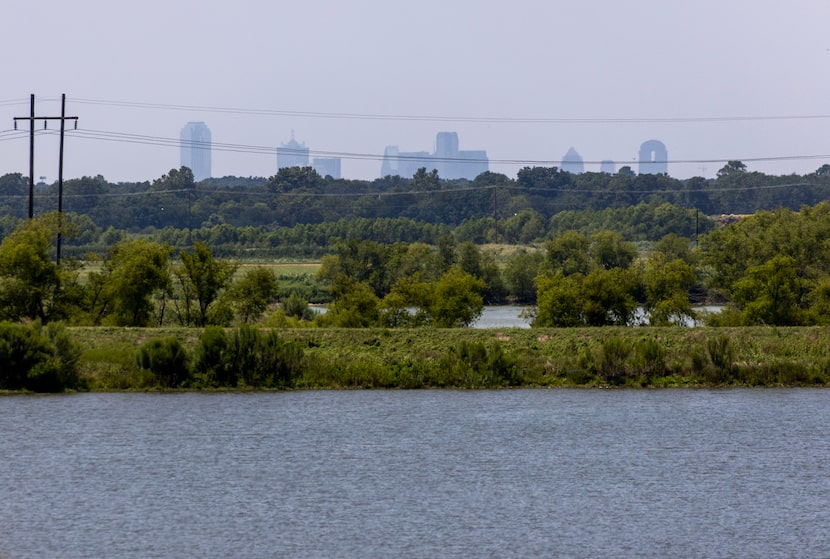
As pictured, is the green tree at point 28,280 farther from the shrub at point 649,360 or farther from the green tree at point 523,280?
the green tree at point 523,280

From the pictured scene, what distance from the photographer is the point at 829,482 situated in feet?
102

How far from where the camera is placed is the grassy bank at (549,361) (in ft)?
155

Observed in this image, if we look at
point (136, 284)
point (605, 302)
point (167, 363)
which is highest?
point (136, 284)

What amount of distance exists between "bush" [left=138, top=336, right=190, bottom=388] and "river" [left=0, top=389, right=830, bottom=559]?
1455 millimetres

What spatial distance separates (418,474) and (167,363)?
16.7 m

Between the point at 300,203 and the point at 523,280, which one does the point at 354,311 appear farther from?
the point at 300,203

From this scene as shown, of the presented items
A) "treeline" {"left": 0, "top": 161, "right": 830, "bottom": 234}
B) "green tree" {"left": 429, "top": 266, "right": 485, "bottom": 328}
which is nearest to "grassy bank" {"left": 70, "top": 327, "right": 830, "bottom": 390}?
"green tree" {"left": 429, "top": 266, "right": 485, "bottom": 328}

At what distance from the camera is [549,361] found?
160ft

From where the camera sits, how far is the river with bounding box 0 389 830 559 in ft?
83.4

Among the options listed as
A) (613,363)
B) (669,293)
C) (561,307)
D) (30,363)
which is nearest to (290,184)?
(669,293)

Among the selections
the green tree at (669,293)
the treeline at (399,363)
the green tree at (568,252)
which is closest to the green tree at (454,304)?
the treeline at (399,363)

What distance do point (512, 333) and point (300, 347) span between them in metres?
8.99

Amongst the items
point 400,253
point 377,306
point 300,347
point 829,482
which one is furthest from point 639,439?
point 400,253

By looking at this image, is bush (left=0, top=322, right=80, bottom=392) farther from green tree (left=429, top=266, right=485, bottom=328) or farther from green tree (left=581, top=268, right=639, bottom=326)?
green tree (left=581, top=268, right=639, bottom=326)
